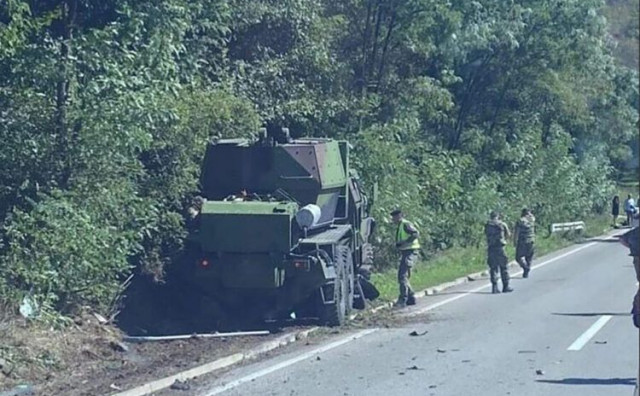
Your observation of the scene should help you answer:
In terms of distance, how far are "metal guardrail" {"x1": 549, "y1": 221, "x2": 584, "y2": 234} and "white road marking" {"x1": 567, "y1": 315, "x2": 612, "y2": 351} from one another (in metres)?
27.9

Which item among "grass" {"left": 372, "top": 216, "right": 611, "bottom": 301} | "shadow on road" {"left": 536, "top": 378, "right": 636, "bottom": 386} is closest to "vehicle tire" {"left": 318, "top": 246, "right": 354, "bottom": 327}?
"grass" {"left": 372, "top": 216, "right": 611, "bottom": 301}

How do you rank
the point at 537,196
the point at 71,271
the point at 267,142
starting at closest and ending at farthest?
the point at 71,271, the point at 267,142, the point at 537,196

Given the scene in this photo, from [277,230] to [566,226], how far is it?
33027 millimetres

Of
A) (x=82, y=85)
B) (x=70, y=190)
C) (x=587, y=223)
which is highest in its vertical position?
(x=82, y=85)

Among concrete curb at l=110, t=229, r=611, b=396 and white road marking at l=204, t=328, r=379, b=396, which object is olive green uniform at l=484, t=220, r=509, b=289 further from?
white road marking at l=204, t=328, r=379, b=396

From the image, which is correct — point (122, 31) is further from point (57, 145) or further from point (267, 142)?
point (267, 142)

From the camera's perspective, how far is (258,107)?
944 inches

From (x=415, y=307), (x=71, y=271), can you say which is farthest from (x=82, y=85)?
(x=415, y=307)

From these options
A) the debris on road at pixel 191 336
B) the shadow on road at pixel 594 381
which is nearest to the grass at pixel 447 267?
the debris on road at pixel 191 336

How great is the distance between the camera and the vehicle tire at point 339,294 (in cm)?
1759

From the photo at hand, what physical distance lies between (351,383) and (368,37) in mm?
19377

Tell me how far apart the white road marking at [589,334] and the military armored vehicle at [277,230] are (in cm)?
337

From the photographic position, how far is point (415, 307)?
68.7ft

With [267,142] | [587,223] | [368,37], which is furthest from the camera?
[587,223]
